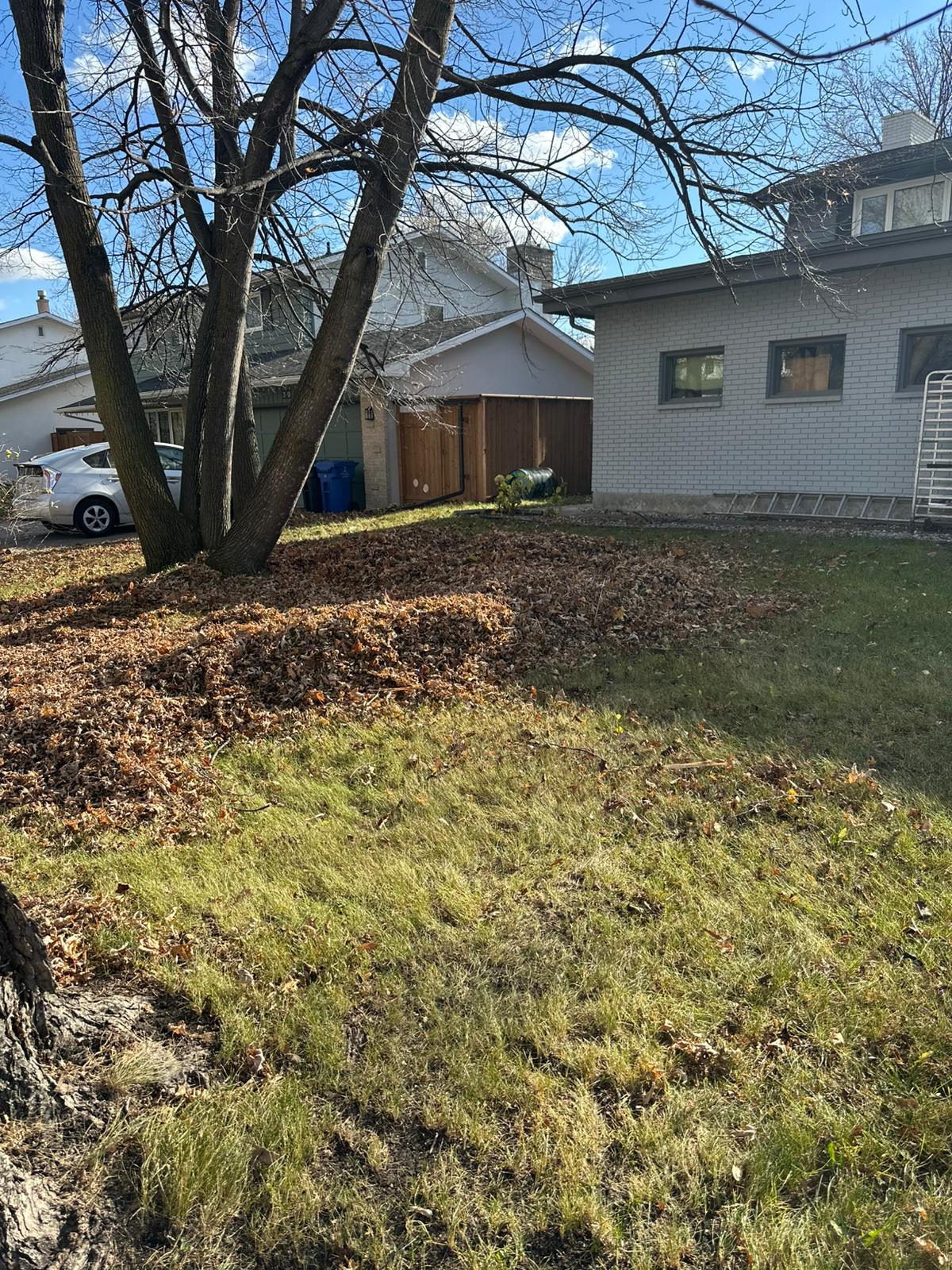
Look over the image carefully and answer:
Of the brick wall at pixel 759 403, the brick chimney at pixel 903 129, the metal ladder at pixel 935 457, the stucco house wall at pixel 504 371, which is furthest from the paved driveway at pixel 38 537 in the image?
the brick chimney at pixel 903 129

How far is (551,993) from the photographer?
274cm

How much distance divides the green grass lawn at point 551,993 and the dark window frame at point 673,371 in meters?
9.89

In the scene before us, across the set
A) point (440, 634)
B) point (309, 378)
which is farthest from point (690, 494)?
point (440, 634)

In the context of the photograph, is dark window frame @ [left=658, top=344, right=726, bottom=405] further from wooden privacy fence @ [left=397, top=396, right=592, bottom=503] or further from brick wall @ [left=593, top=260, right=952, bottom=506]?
wooden privacy fence @ [left=397, top=396, right=592, bottom=503]

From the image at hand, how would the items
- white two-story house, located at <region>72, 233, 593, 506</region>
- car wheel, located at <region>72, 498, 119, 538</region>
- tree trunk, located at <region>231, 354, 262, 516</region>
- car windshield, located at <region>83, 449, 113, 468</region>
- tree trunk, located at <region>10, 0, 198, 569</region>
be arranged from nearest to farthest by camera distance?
tree trunk, located at <region>10, 0, 198, 569</region> → tree trunk, located at <region>231, 354, 262, 516</region> → car wheel, located at <region>72, 498, 119, 538</region> → car windshield, located at <region>83, 449, 113, 468</region> → white two-story house, located at <region>72, 233, 593, 506</region>

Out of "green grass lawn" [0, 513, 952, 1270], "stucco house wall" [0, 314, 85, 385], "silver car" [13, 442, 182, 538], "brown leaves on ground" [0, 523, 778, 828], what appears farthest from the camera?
"stucco house wall" [0, 314, 85, 385]

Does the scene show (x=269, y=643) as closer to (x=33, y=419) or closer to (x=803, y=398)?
(x=803, y=398)

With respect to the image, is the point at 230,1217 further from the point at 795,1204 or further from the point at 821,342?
the point at 821,342

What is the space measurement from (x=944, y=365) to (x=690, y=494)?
4.03m

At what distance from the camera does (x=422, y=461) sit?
18.0m

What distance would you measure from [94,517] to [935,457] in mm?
13716

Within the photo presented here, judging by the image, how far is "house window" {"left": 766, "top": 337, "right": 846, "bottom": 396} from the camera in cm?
1245

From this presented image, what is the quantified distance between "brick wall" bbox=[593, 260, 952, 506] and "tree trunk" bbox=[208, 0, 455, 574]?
18.1 ft

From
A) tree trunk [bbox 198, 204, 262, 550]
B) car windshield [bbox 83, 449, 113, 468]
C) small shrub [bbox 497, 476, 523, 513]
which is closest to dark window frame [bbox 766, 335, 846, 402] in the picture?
small shrub [bbox 497, 476, 523, 513]
